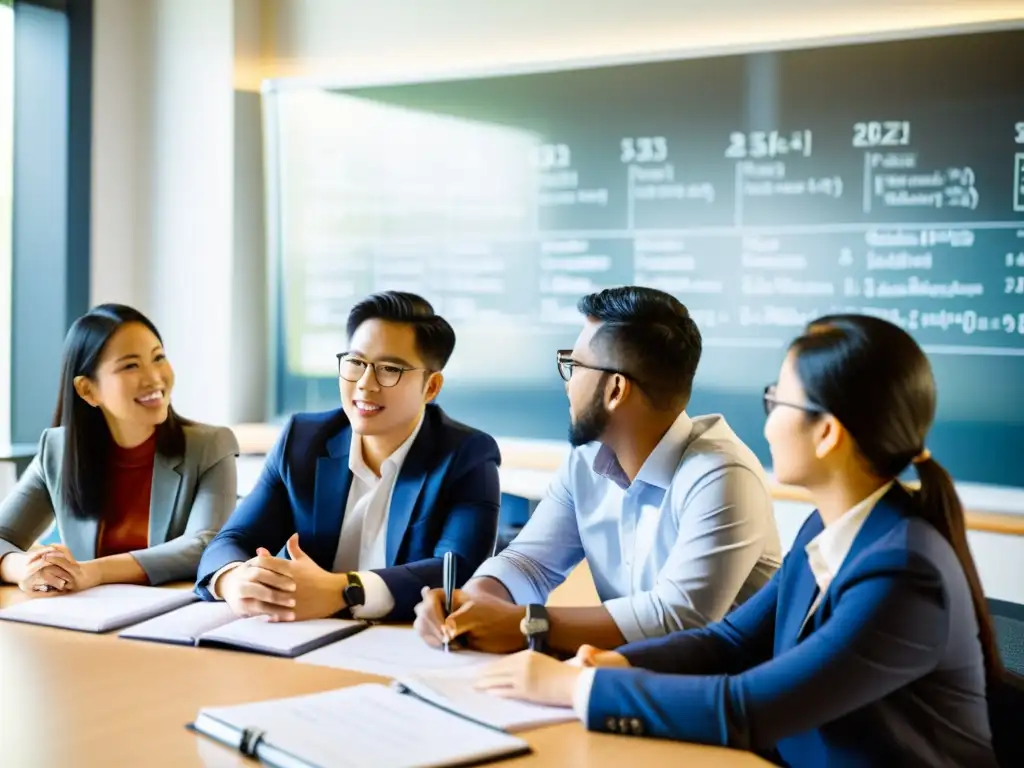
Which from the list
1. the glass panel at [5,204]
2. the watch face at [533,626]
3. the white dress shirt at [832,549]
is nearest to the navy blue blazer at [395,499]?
the watch face at [533,626]

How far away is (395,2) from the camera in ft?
14.2

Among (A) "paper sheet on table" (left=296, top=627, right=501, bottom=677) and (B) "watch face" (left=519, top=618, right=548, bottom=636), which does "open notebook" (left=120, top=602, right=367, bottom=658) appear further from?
(B) "watch face" (left=519, top=618, right=548, bottom=636)

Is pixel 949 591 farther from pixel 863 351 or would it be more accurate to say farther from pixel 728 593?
pixel 728 593

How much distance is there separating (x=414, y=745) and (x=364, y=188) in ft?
10.8

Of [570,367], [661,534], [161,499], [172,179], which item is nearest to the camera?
[661,534]

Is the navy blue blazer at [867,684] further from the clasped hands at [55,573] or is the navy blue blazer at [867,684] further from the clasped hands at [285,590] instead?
the clasped hands at [55,573]

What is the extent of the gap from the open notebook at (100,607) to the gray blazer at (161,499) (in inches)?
11.6

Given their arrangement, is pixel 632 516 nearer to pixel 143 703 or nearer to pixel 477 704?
pixel 477 704

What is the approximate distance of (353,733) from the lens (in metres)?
1.45

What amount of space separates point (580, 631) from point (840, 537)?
539 millimetres

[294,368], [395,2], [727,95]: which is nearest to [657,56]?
[727,95]

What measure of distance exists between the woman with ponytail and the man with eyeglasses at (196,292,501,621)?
2.69ft

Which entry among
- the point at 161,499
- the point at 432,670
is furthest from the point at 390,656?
the point at 161,499

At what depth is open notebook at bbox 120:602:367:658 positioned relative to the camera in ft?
6.21
